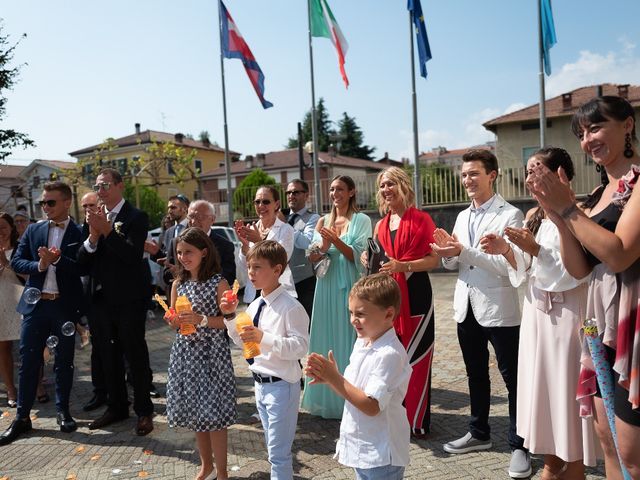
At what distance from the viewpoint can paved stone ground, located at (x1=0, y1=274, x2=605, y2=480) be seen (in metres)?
4.04

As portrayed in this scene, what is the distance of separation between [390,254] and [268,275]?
1520 millimetres

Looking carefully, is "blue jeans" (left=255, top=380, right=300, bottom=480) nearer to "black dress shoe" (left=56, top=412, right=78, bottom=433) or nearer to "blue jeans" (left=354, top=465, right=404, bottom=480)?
"blue jeans" (left=354, top=465, right=404, bottom=480)

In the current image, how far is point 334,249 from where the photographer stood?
5227 mm

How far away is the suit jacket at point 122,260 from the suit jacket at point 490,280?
2.87 m

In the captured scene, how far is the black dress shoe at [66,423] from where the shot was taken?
17.1ft

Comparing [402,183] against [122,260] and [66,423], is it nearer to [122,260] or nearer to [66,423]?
[122,260]

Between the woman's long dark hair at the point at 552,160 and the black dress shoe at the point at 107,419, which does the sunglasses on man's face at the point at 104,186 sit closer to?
the black dress shoe at the point at 107,419

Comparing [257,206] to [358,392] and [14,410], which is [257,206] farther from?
[14,410]

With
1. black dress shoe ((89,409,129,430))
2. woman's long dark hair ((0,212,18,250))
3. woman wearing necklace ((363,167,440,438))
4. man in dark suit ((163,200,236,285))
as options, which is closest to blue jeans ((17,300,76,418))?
black dress shoe ((89,409,129,430))

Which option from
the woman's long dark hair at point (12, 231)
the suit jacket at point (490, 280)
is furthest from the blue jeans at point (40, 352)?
the suit jacket at point (490, 280)

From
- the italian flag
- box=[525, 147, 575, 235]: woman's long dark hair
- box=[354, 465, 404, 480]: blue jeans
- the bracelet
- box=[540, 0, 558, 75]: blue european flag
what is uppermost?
the italian flag

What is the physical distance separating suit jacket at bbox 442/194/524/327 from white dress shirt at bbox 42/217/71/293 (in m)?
3.74

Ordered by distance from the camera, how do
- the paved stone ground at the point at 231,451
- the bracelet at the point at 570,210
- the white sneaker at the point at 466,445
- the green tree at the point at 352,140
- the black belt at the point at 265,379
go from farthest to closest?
the green tree at the point at 352,140
the white sneaker at the point at 466,445
the paved stone ground at the point at 231,451
the black belt at the point at 265,379
the bracelet at the point at 570,210

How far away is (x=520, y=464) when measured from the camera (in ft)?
12.4
